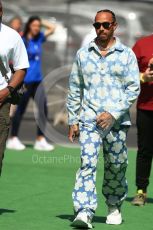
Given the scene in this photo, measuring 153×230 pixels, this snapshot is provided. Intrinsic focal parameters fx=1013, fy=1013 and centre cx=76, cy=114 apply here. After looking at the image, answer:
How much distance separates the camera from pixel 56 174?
12.9 m

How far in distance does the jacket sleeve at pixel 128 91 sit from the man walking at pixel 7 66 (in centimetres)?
108

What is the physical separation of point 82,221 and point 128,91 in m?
1.19

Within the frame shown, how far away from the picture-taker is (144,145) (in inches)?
417

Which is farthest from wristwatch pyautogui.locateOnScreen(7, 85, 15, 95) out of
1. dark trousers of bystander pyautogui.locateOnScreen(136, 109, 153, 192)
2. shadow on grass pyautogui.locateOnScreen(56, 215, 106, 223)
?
dark trousers of bystander pyautogui.locateOnScreen(136, 109, 153, 192)

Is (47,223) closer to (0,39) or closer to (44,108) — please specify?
(0,39)

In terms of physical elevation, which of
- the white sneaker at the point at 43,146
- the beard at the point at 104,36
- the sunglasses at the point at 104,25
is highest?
the sunglasses at the point at 104,25

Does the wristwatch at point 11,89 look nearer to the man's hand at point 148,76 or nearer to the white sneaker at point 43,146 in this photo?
the man's hand at point 148,76

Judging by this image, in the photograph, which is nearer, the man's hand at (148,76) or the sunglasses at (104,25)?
the sunglasses at (104,25)

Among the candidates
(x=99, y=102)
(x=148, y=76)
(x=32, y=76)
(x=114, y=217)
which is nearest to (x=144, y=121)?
(x=148, y=76)

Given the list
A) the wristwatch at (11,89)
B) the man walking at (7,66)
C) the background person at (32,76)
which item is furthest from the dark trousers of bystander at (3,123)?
the background person at (32,76)

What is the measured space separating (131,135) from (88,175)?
9425mm

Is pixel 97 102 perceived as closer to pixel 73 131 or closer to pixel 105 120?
pixel 105 120

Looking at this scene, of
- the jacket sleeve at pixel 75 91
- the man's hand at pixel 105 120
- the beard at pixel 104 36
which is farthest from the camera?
the jacket sleeve at pixel 75 91

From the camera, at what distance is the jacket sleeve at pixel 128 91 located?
28.7 ft
